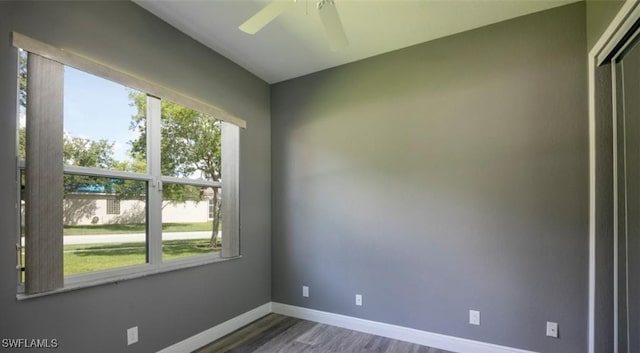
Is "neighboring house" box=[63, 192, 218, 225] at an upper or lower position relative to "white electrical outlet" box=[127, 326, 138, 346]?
upper

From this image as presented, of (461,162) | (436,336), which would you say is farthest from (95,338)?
(461,162)

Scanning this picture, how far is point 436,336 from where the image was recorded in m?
2.68

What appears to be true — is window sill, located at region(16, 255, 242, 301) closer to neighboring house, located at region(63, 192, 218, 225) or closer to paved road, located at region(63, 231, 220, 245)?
paved road, located at region(63, 231, 220, 245)

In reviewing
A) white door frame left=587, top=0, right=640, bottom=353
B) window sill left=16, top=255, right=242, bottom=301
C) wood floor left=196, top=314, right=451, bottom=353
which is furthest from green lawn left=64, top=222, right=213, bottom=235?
white door frame left=587, top=0, right=640, bottom=353

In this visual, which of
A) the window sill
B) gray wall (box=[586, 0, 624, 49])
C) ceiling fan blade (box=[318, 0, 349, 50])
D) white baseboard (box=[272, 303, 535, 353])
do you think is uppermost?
gray wall (box=[586, 0, 624, 49])

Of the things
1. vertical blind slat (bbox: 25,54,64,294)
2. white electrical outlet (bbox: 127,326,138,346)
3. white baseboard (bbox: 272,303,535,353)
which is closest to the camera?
vertical blind slat (bbox: 25,54,64,294)

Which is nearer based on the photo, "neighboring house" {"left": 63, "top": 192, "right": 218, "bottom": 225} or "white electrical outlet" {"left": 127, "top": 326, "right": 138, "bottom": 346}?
"neighboring house" {"left": 63, "top": 192, "right": 218, "bottom": 225}

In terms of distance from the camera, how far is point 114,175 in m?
2.18

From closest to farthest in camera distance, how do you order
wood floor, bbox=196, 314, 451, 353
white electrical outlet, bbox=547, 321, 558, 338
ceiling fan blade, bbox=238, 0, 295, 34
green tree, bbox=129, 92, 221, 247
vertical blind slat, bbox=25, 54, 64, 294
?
ceiling fan blade, bbox=238, 0, 295, 34 < vertical blind slat, bbox=25, 54, 64, 294 < white electrical outlet, bbox=547, 321, 558, 338 < green tree, bbox=129, 92, 221, 247 < wood floor, bbox=196, 314, 451, 353

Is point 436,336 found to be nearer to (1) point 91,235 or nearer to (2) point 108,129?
(1) point 91,235

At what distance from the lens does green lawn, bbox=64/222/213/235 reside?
199 cm

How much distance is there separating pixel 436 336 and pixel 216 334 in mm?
2043

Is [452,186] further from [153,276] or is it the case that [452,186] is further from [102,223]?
[102,223]

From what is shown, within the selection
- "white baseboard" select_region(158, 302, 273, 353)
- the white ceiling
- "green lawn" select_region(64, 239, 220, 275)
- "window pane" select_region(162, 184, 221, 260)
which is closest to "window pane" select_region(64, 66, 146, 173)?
"window pane" select_region(162, 184, 221, 260)
